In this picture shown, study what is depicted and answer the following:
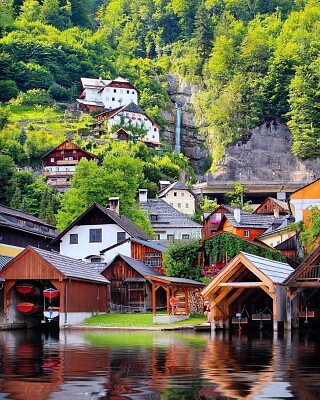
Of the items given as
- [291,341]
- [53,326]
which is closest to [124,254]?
[53,326]

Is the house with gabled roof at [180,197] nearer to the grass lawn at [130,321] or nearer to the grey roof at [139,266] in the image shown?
the grey roof at [139,266]

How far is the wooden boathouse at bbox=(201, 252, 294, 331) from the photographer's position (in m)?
34.3

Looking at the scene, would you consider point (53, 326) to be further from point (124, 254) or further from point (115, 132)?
point (115, 132)

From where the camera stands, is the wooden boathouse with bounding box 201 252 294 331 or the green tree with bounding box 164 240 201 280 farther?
the green tree with bounding box 164 240 201 280

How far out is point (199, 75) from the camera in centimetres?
16712

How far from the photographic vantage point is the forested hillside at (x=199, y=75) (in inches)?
5276

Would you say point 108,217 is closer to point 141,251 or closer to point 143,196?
point 141,251

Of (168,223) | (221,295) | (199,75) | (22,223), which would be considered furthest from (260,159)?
(221,295)

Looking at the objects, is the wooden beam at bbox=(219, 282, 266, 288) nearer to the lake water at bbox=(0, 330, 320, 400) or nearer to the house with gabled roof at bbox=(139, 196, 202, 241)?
the lake water at bbox=(0, 330, 320, 400)

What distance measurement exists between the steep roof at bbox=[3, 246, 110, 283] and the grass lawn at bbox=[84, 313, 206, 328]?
7.50 ft

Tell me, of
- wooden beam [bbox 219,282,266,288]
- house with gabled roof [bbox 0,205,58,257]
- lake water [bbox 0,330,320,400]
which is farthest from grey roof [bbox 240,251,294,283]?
house with gabled roof [bbox 0,205,58,257]

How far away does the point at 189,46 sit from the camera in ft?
618

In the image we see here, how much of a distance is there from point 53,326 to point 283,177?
95669 millimetres

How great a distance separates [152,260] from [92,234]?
593cm
